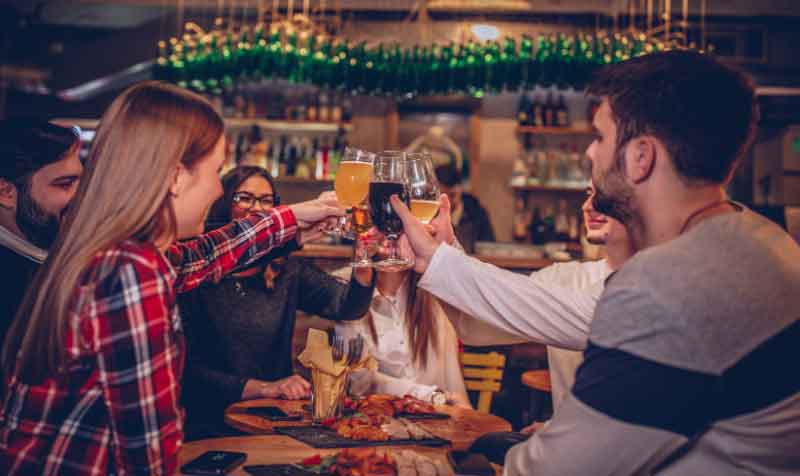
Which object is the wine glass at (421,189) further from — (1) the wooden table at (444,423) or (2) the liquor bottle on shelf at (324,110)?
(2) the liquor bottle on shelf at (324,110)

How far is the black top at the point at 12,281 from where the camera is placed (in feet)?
6.57

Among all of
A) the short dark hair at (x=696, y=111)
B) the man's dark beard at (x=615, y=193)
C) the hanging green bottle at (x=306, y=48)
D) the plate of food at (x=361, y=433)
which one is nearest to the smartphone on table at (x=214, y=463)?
the plate of food at (x=361, y=433)

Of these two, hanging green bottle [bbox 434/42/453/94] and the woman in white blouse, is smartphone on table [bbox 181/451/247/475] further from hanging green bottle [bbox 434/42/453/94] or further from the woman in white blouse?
hanging green bottle [bbox 434/42/453/94]

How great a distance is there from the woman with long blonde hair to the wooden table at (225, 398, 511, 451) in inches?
29.7

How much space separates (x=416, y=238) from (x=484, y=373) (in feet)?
5.31

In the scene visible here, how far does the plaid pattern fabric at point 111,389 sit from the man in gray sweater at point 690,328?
576 millimetres

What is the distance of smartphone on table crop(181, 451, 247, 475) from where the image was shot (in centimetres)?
143

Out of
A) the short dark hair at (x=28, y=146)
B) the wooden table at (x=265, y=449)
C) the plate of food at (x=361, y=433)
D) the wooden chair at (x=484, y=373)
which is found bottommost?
the wooden chair at (x=484, y=373)

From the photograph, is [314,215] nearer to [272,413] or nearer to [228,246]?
[228,246]

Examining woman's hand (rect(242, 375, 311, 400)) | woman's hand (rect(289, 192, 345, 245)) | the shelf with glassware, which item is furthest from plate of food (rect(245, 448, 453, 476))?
the shelf with glassware

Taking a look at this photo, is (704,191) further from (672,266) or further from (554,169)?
(554,169)

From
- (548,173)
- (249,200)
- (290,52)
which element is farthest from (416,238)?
(548,173)

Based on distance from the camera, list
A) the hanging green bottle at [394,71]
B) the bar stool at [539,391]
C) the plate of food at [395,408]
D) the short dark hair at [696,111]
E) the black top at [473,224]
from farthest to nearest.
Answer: the black top at [473,224]
the hanging green bottle at [394,71]
the bar stool at [539,391]
the plate of food at [395,408]
the short dark hair at [696,111]

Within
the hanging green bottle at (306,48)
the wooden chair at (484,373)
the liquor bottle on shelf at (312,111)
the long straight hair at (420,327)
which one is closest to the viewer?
the long straight hair at (420,327)
